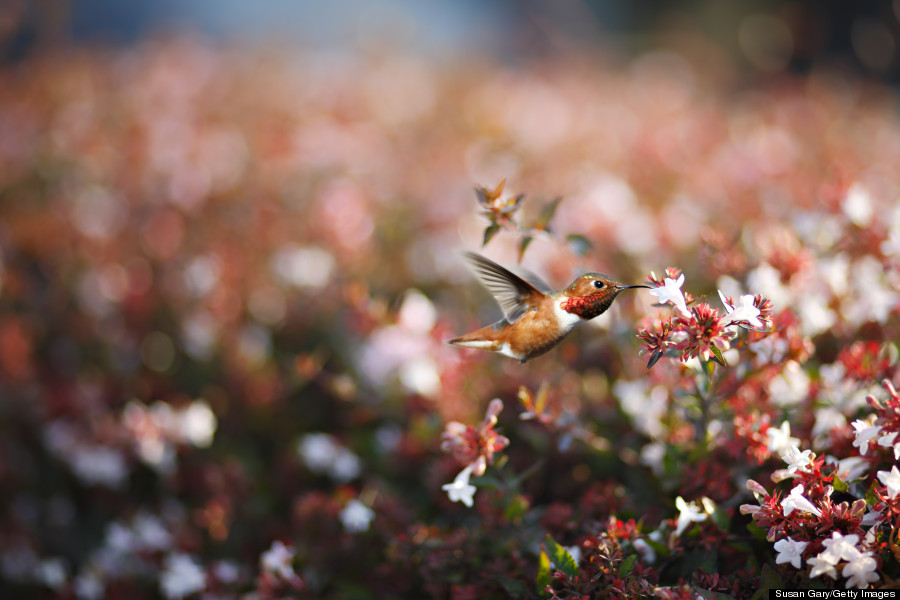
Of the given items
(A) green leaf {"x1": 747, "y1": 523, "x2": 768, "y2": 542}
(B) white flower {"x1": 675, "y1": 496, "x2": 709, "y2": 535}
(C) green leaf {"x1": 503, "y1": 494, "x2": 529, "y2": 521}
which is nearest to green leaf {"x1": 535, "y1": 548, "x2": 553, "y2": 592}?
(C) green leaf {"x1": 503, "y1": 494, "x2": 529, "y2": 521}

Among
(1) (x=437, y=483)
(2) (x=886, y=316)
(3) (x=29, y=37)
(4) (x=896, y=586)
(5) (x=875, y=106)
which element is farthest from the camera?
(3) (x=29, y=37)

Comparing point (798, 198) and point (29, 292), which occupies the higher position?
point (798, 198)

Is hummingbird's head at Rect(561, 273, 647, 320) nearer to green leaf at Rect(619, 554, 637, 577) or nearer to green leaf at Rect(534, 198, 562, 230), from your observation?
green leaf at Rect(534, 198, 562, 230)

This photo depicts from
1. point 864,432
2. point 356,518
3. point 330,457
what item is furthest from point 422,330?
point 864,432

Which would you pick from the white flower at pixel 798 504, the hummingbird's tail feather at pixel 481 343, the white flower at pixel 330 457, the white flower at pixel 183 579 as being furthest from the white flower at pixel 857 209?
the white flower at pixel 183 579

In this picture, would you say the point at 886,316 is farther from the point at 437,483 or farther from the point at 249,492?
the point at 249,492

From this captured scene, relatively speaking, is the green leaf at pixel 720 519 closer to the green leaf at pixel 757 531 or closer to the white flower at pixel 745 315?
the green leaf at pixel 757 531

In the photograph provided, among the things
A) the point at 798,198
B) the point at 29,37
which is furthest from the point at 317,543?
the point at 29,37
